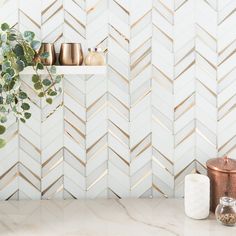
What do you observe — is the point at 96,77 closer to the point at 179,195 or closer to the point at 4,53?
the point at 4,53

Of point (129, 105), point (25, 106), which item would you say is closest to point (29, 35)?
point (25, 106)

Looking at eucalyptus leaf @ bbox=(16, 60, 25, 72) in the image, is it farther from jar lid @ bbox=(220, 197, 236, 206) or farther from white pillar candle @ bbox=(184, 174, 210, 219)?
jar lid @ bbox=(220, 197, 236, 206)

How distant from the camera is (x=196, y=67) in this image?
1.72m

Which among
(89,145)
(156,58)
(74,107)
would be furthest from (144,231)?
(156,58)

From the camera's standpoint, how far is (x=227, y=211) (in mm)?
1515

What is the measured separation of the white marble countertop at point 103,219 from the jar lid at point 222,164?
182 mm

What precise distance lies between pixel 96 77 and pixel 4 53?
0.37 m

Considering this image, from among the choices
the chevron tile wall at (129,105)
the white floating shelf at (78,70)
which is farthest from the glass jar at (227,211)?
the white floating shelf at (78,70)

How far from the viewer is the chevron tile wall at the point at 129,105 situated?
169 cm

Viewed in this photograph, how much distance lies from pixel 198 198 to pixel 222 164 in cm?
16

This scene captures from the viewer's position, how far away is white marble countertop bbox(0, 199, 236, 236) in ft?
4.83

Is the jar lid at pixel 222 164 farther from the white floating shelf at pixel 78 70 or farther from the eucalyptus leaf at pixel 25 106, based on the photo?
the eucalyptus leaf at pixel 25 106

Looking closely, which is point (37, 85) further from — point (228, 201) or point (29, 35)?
point (228, 201)

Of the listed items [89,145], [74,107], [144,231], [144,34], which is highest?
[144,34]
